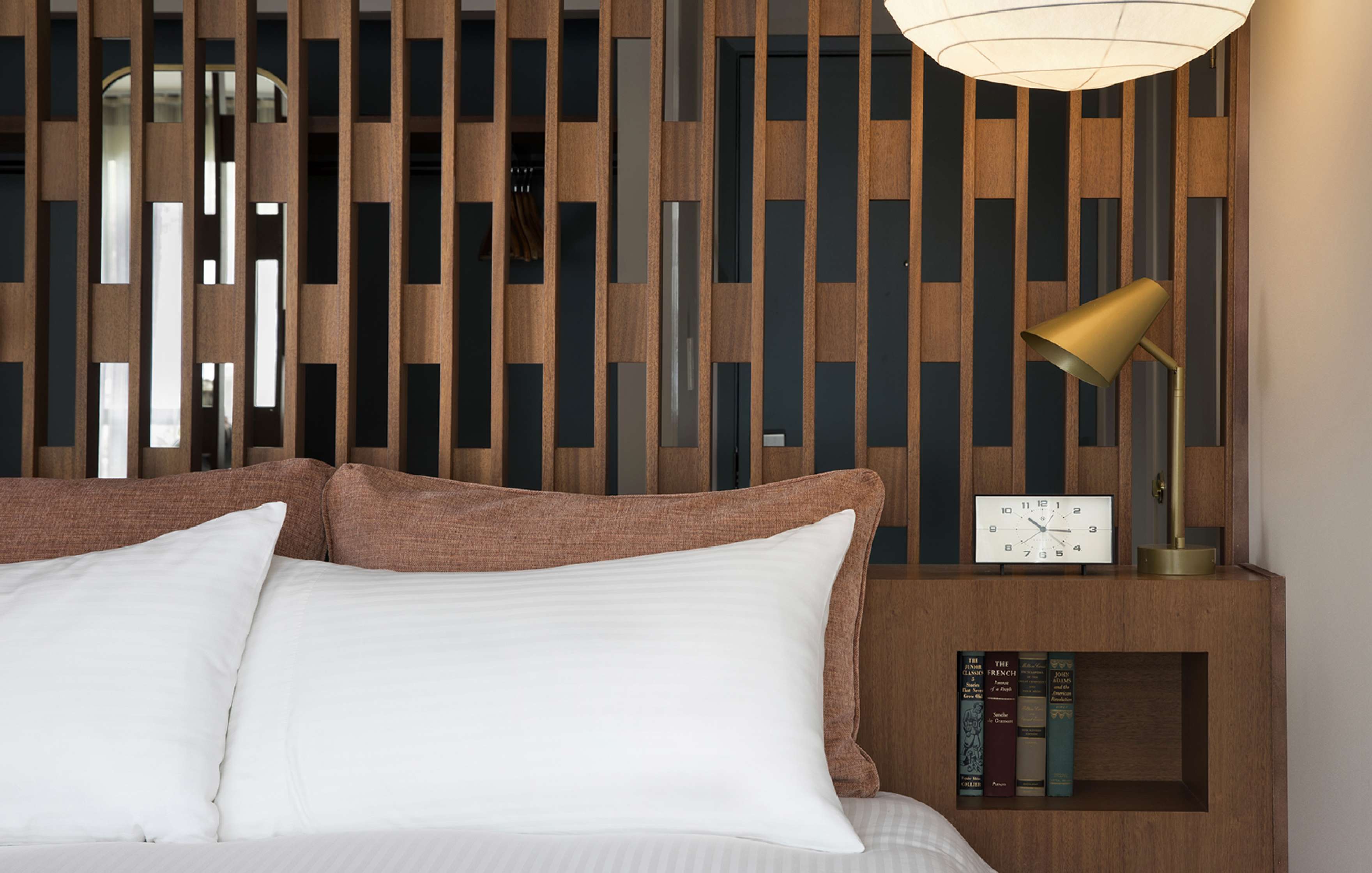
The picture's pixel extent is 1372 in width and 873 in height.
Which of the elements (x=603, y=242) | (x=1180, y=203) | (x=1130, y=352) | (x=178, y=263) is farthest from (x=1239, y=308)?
(x=178, y=263)

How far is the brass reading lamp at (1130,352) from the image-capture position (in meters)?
1.58

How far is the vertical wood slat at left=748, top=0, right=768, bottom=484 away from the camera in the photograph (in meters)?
1.78

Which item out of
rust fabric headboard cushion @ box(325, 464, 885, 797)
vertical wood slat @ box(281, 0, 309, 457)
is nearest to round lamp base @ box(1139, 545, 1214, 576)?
rust fabric headboard cushion @ box(325, 464, 885, 797)

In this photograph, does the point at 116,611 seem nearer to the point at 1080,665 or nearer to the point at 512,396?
the point at 1080,665

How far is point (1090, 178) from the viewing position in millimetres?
1804

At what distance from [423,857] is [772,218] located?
223cm

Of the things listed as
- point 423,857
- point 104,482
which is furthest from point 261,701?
point 104,482

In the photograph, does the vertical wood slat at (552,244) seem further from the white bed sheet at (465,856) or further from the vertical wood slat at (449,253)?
the white bed sheet at (465,856)

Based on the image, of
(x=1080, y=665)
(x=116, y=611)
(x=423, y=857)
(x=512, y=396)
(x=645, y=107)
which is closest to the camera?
(x=423, y=857)

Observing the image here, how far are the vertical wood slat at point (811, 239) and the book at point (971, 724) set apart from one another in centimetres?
41

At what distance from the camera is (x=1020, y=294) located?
1.78 m

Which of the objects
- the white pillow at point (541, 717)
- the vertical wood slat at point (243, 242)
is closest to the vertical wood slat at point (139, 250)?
the vertical wood slat at point (243, 242)

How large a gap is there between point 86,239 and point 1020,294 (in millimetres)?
1598

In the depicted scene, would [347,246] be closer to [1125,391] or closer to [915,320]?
[915,320]
